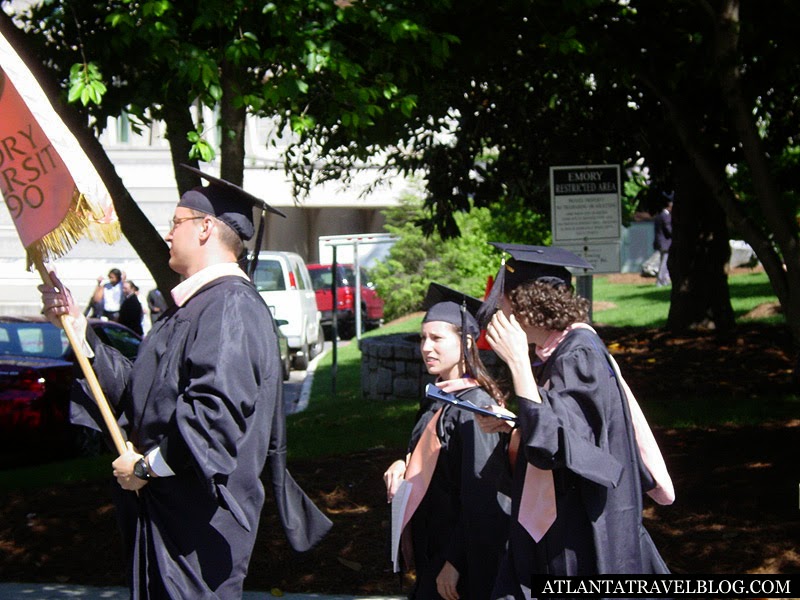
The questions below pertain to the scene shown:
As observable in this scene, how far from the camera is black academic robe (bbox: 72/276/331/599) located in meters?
3.49

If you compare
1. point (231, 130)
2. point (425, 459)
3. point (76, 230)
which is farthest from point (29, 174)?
point (231, 130)

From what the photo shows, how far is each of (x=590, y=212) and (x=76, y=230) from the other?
22.9ft

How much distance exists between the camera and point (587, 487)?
146 inches

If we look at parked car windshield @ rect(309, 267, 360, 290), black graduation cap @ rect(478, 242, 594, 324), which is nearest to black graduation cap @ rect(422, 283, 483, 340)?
black graduation cap @ rect(478, 242, 594, 324)

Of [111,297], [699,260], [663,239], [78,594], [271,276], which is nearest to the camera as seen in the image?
[78,594]

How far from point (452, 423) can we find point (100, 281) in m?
19.7

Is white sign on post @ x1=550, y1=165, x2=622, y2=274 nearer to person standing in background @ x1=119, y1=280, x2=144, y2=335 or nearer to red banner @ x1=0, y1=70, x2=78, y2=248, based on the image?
red banner @ x1=0, y1=70, x2=78, y2=248

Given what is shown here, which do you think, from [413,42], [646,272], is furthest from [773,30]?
[646,272]

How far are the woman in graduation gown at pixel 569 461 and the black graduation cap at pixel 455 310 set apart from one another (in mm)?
424

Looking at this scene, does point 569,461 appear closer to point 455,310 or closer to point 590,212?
point 455,310

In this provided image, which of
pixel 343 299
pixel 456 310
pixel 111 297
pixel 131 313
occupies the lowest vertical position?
pixel 343 299

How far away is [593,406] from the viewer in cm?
366

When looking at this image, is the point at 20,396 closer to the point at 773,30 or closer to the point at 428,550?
the point at 428,550

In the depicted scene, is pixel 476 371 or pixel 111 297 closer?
pixel 476 371
